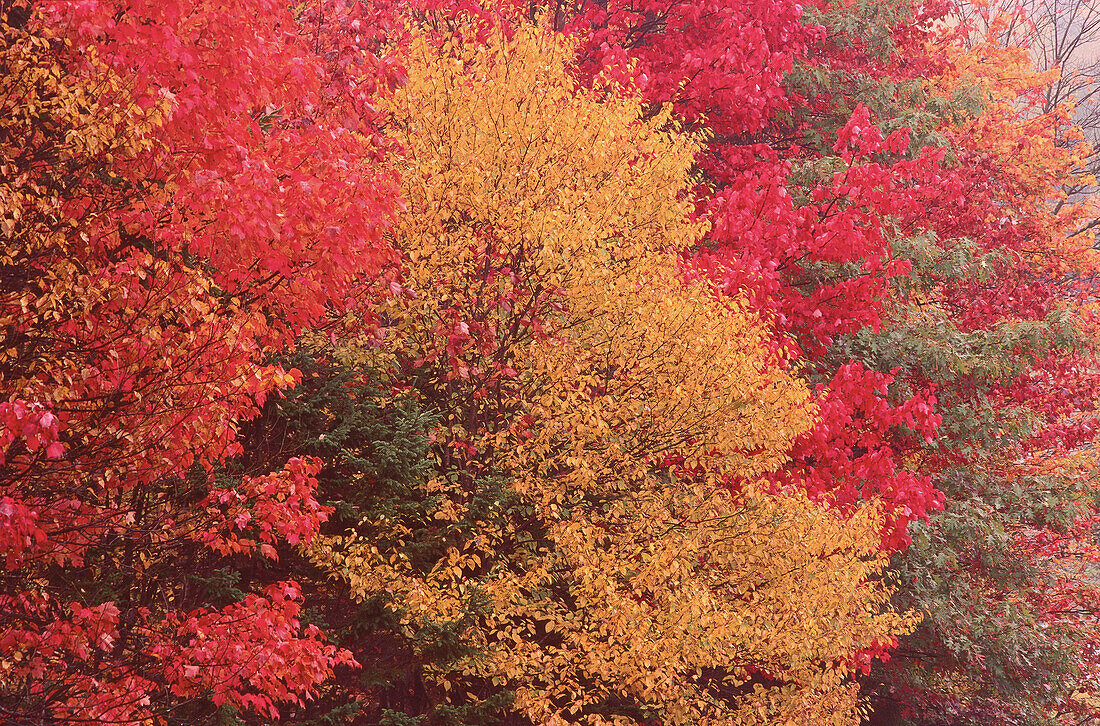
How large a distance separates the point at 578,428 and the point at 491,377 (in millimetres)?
1464

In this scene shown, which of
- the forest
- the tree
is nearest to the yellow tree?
the forest

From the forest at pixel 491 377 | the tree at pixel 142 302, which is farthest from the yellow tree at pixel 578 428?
the tree at pixel 142 302

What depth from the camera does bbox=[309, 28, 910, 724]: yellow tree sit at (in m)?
10.6

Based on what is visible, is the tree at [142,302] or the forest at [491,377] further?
the forest at [491,377]

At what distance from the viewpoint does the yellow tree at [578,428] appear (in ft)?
34.7

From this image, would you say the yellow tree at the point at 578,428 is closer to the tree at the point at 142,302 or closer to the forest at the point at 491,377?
the forest at the point at 491,377

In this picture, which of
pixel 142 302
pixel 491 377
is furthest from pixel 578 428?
pixel 142 302

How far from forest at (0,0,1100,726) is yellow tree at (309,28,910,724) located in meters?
0.06

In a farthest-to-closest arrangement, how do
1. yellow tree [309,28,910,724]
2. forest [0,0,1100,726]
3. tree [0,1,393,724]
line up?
yellow tree [309,28,910,724] → forest [0,0,1100,726] → tree [0,1,393,724]

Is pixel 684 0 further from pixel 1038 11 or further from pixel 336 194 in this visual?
pixel 1038 11

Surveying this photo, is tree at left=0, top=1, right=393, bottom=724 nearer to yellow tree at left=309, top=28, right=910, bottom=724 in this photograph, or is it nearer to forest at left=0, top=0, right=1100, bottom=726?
forest at left=0, top=0, right=1100, bottom=726

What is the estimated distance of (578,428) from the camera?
10797 mm

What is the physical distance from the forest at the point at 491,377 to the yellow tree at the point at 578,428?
65 mm

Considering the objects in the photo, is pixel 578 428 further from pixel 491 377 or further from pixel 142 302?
pixel 142 302
